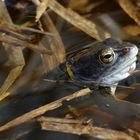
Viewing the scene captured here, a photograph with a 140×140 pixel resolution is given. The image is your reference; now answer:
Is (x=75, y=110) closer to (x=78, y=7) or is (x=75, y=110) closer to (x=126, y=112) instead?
(x=126, y=112)

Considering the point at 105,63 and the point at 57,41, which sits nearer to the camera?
the point at 105,63

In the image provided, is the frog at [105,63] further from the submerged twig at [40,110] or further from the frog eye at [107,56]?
the submerged twig at [40,110]

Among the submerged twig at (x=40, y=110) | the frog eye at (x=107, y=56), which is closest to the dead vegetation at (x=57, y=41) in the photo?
the submerged twig at (x=40, y=110)

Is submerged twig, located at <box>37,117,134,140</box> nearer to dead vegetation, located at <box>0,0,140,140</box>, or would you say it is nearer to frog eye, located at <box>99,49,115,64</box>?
dead vegetation, located at <box>0,0,140,140</box>

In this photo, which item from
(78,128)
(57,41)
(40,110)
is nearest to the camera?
(78,128)

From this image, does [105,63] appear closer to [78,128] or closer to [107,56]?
[107,56]

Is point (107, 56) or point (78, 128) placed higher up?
point (107, 56)

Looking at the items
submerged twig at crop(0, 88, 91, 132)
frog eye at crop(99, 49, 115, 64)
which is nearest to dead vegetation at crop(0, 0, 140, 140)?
submerged twig at crop(0, 88, 91, 132)

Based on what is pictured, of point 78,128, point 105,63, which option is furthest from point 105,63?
point 78,128
